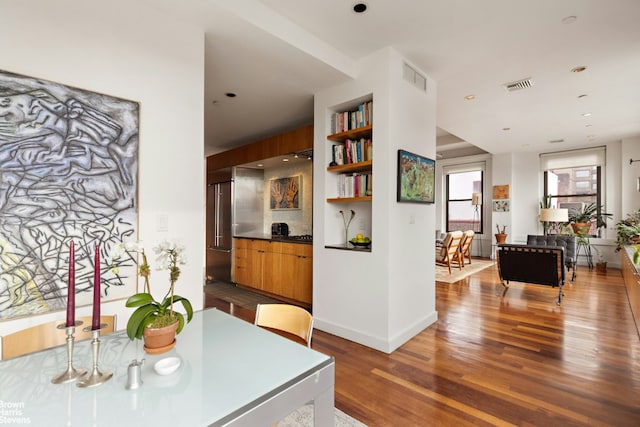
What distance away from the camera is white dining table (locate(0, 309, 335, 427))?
2.60 feet

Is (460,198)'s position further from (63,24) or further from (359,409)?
(63,24)

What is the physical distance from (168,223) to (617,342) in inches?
164

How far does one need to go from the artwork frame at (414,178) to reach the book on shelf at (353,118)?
1.68 ft

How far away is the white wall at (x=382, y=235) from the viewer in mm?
2846

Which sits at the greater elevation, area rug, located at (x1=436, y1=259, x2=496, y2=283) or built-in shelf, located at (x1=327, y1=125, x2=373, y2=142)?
built-in shelf, located at (x1=327, y1=125, x2=373, y2=142)

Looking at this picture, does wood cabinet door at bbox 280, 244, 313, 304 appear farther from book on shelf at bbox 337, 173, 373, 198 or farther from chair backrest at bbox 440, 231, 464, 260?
chair backrest at bbox 440, 231, 464, 260

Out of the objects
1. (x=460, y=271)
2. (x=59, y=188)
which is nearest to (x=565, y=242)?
(x=460, y=271)

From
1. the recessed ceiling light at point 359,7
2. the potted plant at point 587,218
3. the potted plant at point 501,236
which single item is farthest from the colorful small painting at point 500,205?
the recessed ceiling light at point 359,7

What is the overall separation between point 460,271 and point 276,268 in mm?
4153

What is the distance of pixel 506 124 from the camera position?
5527 mm

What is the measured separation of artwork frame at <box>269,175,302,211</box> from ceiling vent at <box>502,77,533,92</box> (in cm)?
322

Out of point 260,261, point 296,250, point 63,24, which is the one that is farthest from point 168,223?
point 260,261

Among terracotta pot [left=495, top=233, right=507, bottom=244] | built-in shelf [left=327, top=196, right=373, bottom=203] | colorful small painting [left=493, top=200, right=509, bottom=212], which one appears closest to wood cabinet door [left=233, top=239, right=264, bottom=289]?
built-in shelf [left=327, top=196, right=373, bottom=203]

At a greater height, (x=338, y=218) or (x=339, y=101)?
(x=339, y=101)
